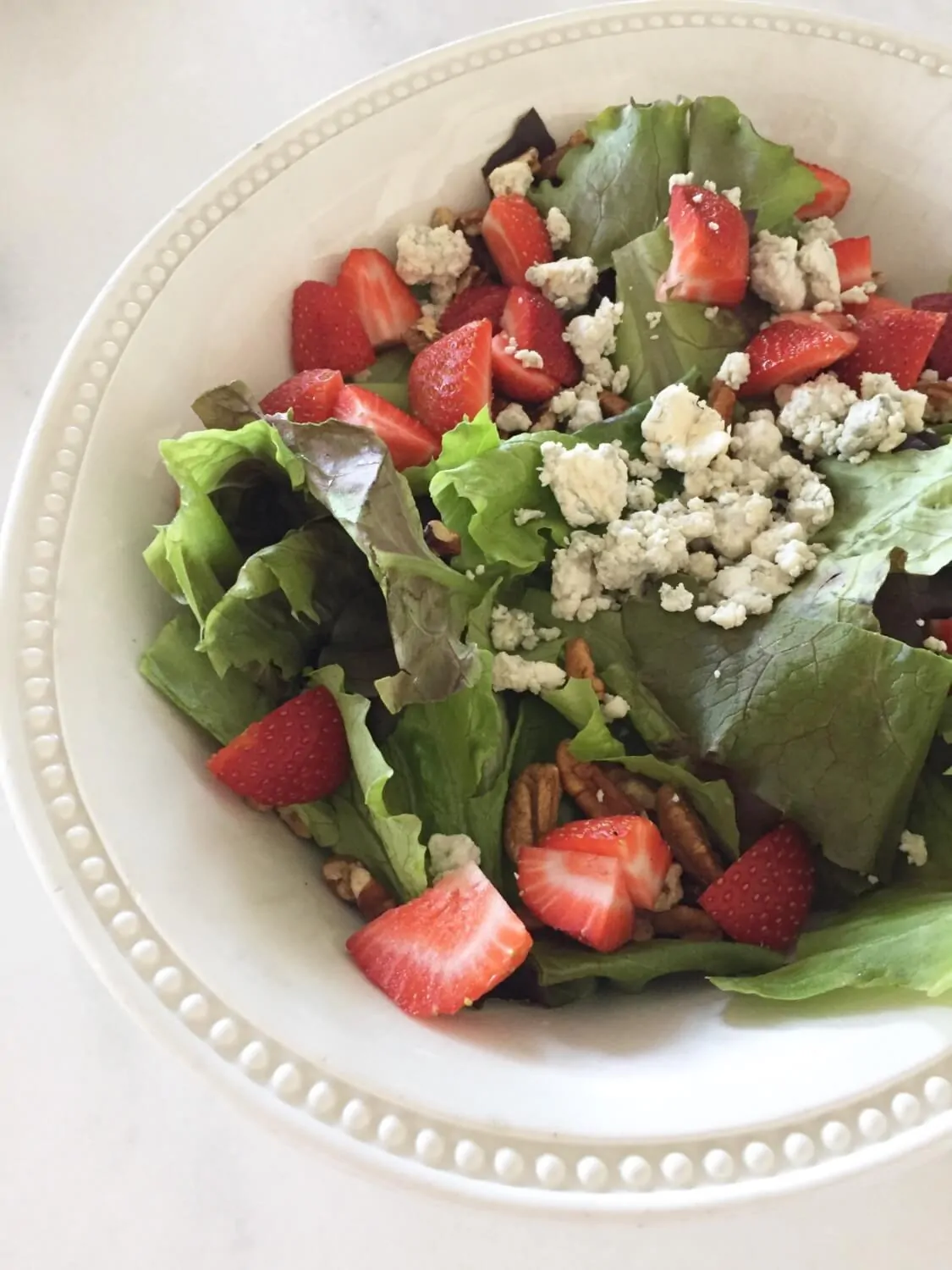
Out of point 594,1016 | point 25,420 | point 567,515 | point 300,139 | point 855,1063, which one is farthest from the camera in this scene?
point 25,420

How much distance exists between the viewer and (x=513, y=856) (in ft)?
3.09

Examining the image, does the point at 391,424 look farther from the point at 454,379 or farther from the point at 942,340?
the point at 942,340

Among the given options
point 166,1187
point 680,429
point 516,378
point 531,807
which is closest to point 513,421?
point 516,378

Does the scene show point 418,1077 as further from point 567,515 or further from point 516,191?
point 516,191

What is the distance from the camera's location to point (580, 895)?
891mm

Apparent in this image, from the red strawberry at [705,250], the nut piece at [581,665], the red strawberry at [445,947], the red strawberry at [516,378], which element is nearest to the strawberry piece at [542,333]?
the red strawberry at [516,378]

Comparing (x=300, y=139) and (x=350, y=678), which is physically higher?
(x=300, y=139)

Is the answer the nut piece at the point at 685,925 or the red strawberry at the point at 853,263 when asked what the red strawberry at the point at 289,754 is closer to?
the nut piece at the point at 685,925

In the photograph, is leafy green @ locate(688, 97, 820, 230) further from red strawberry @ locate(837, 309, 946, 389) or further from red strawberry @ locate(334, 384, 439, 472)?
red strawberry @ locate(334, 384, 439, 472)

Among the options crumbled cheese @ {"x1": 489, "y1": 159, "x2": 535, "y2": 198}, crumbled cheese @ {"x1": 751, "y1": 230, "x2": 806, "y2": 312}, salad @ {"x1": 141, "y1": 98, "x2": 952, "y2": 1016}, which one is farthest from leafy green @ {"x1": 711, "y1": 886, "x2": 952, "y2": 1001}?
crumbled cheese @ {"x1": 489, "y1": 159, "x2": 535, "y2": 198}

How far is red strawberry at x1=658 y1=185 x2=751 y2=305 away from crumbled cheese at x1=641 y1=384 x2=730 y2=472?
0.15m

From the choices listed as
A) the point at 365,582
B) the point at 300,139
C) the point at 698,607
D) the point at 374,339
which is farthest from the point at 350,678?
the point at 300,139

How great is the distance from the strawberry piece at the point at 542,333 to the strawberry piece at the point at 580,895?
0.53 m

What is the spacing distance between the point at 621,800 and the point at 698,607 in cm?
19
